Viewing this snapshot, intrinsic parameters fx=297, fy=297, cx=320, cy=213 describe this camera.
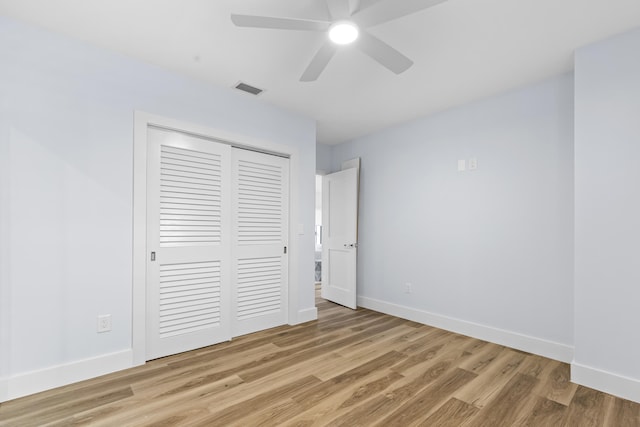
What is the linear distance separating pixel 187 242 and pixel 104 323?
883 millimetres

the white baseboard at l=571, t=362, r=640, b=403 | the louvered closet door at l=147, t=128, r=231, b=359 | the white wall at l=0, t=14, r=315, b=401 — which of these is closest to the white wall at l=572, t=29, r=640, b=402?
the white baseboard at l=571, t=362, r=640, b=403

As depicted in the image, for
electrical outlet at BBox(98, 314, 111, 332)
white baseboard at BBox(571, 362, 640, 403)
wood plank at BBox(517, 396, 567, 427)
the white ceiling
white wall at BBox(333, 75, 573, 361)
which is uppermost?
the white ceiling

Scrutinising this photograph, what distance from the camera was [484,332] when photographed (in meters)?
3.15

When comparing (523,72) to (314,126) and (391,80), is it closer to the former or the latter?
(391,80)

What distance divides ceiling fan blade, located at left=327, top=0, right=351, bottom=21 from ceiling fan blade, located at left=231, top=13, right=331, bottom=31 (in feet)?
0.21

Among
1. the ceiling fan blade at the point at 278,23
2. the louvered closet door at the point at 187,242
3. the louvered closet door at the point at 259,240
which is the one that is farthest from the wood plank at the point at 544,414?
the ceiling fan blade at the point at 278,23

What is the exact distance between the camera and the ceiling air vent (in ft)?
9.75

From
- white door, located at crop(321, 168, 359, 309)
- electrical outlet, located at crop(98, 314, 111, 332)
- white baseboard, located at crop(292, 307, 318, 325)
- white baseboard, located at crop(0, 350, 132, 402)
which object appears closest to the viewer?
white baseboard, located at crop(0, 350, 132, 402)

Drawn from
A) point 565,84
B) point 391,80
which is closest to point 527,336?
point 565,84

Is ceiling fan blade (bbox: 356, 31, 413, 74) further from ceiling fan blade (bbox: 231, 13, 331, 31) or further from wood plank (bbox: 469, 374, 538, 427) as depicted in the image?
wood plank (bbox: 469, 374, 538, 427)

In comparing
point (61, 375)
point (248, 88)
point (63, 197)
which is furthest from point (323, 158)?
point (61, 375)

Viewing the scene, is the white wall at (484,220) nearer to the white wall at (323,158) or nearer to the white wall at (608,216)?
the white wall at (608,216)

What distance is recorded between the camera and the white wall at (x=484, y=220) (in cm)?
273

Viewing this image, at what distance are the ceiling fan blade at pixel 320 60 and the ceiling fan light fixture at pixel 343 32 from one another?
0.06m
